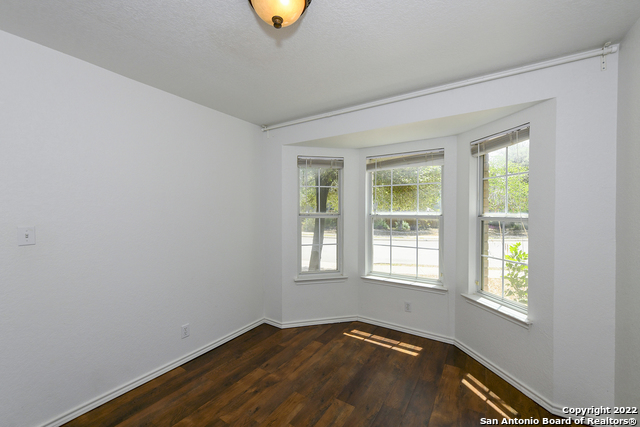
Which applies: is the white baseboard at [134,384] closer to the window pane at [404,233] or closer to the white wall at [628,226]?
the window pane at [404,233]

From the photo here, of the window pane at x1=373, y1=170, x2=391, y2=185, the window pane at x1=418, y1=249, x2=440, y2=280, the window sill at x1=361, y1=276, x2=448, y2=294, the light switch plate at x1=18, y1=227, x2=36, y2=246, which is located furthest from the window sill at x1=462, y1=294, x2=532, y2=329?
the light switch plate at x1=18, y1=227, x2=36, y2=246

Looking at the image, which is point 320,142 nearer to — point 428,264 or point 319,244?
point 319,244

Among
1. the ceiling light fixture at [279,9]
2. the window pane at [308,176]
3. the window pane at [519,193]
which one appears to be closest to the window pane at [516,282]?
the window pane at [519,193]

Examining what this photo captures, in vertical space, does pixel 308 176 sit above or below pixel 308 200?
above

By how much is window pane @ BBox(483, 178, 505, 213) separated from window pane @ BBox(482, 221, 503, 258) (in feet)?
0.44

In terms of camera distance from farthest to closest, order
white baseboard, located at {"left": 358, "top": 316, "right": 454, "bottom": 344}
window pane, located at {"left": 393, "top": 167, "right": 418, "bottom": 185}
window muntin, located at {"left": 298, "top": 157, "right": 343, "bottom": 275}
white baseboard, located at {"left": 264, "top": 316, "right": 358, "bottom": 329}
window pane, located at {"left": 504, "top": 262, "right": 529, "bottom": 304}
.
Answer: window muntin, located at {"left": 298, "top": 157, "right": 343, "bottom": 275} < white baseboard, located at {"left": 264, "top": 316, "right": 358, "bottom": 329} < window pane, located at {"left": 393, "top": 167, "right": 418, "bottom": 185} < white baseboard, located at {"left": 358, "top": 316, "right": 454, "bottom": 344} < window pane, located at {"left": 504, "top": 262, "right": 529, "bottom": 304}

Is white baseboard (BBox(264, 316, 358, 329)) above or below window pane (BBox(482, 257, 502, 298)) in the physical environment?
below

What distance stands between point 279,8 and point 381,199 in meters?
2.53

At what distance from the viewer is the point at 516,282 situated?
2.36m

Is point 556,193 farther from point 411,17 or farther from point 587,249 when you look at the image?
point 411,17

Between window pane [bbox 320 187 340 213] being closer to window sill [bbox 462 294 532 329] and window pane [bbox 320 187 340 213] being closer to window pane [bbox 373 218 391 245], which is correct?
window pane [bbox 373 218 391 245]

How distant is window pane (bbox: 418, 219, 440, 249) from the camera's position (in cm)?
315

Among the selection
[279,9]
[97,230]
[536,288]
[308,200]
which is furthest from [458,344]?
[97,230]

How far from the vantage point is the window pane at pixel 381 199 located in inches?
135
